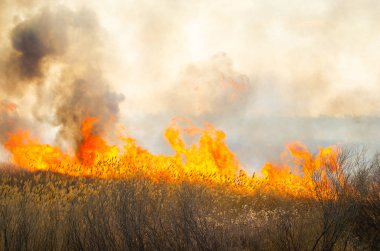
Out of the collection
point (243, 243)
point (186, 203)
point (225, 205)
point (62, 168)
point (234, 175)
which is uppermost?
point (62, 168)

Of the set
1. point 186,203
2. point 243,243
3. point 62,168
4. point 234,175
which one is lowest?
point 243,243

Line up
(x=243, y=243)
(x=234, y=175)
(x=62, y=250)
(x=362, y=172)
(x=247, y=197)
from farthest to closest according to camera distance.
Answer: (x=234, y=175) → (x=247, y=197) → (x=362, y=172) → (x=243, y=243) → (x=62, y=250)

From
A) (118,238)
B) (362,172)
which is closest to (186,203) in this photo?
(118,238)

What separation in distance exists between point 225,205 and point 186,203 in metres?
7.30

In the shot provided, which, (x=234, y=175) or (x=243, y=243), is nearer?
(x=243, y=243)

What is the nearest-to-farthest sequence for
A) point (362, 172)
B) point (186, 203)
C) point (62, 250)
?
point (186, 203)
point (62, 250)
point (362, 172)

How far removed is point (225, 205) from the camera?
13.3 metres

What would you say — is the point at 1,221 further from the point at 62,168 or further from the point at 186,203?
the point at 62,168

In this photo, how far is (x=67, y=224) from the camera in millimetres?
6977

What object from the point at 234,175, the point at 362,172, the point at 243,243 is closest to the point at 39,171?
the point at 234,175

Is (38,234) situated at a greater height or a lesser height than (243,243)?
greater

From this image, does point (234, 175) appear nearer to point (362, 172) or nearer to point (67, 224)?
point (362, 172)

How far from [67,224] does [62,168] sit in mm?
11560

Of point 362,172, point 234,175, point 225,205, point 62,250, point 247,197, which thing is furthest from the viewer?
point 234,175
